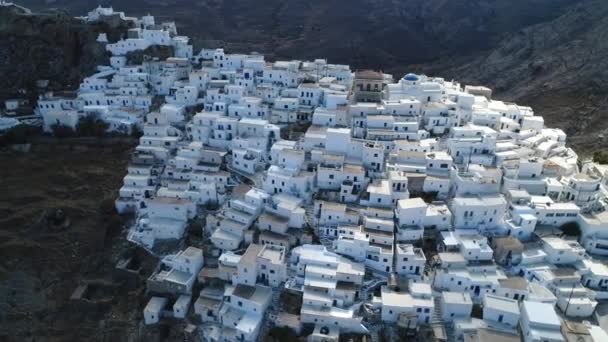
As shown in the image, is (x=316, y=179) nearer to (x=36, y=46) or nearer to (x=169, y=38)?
(x=169, y=38)

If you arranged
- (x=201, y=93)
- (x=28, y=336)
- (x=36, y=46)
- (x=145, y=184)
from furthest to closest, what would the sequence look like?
(x=36, y=46)
(x=201, y=93)
(x=145, y=184)
(x=28, y=336)

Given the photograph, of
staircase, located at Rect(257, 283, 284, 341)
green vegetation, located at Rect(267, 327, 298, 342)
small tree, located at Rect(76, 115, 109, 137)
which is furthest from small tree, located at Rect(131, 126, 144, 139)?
green vegetation, located at Rect(267, 327, 298, 342)

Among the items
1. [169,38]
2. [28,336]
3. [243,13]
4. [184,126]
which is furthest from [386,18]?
[28,336]

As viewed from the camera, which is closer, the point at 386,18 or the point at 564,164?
the point at 564,164

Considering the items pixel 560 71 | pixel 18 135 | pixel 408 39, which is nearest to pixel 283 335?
pixel 18 135

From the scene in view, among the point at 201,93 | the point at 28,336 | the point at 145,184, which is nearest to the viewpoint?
the point at 28,336

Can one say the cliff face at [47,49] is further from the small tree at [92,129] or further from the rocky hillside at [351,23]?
the rocky hillside at [351,23]

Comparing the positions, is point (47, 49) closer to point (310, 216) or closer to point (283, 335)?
point (310, 216)
